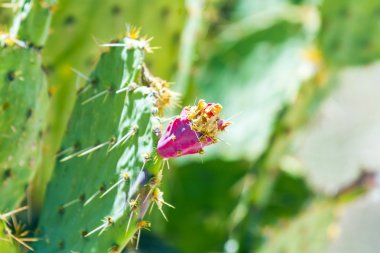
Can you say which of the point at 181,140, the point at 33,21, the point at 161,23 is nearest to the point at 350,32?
the point at 161,23

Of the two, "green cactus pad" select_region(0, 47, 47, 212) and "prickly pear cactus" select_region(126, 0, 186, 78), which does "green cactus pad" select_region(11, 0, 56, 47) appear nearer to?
"green cactus pad" select_region(0, 47, 47, 212)

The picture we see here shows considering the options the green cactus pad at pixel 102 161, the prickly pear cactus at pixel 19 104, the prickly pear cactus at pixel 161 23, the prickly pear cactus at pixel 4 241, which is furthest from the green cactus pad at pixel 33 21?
the prickly pear cactus at pixel 161 23

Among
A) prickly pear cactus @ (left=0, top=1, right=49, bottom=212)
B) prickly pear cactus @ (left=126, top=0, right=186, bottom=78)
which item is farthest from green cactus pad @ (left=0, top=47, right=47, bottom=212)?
prickly pear cactus @ (left=126, top=0, right=186, bottom=78)

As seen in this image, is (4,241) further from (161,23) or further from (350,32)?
(350,32)

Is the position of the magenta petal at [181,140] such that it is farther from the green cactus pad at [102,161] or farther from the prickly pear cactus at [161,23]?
the prickly pear cactus at [161,23]

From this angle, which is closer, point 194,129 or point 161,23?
point 194,129

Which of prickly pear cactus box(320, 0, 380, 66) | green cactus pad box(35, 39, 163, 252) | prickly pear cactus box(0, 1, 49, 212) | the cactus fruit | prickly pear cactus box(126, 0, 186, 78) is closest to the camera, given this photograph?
the cactus fruit
